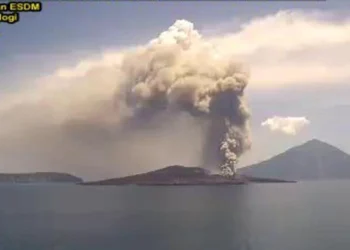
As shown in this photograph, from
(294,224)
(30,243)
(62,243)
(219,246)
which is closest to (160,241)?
(219,246)

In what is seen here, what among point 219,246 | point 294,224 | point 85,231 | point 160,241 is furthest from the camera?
point 294,224

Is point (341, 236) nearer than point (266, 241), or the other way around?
point (266, 241)

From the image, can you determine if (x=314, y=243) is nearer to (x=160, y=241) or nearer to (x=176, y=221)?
(x=160, y=241)

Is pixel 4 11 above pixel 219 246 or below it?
above

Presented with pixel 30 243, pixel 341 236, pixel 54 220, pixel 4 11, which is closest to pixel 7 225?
pixel 54 220

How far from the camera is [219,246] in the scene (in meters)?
71.7

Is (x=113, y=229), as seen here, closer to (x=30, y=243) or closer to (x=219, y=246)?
(x=30, y=243)

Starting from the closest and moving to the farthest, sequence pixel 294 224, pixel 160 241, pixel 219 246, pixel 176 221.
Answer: pixel 219 246 < pixel 160 241 < pixel 294 224 < pixel 176 221

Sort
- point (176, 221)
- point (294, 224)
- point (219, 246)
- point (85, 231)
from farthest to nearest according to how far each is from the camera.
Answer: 1. point (176, 221)
2. point (294, 224)
3. point (85, 231)
4. point (219, 246)

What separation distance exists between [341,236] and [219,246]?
83.8 feet

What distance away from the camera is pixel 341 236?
264 ft

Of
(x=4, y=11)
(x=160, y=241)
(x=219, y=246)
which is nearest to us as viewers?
(x=4, y=11)

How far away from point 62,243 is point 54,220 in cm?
4126

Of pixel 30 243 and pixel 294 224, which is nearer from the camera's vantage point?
pixel 30 243
